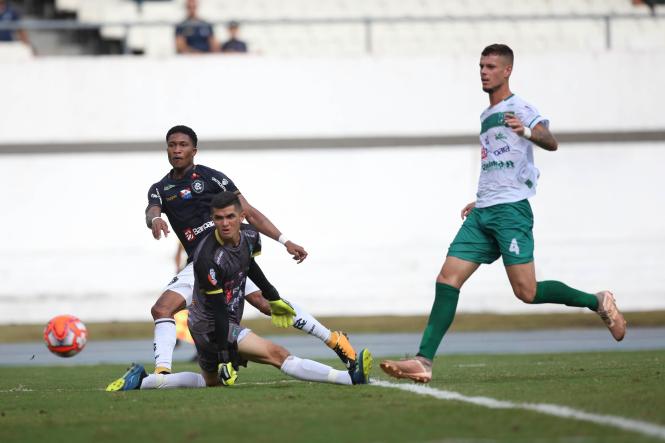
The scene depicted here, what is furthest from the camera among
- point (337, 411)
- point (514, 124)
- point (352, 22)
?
point (352, 22)

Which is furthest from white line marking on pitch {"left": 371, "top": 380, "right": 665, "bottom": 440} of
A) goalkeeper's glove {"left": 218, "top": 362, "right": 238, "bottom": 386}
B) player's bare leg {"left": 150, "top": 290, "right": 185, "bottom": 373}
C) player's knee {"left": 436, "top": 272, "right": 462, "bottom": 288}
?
player's bare leg {"left": 150, "top": 290, "right": 185, "bottom": 373}

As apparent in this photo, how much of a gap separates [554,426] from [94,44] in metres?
18.6

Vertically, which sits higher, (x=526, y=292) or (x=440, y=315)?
(x=526, y=292)

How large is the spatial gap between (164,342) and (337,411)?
284 cm

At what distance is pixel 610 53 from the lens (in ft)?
71.9

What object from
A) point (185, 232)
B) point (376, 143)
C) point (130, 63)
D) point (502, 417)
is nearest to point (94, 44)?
point (130, 63)

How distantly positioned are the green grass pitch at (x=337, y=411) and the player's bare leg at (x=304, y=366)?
12cm

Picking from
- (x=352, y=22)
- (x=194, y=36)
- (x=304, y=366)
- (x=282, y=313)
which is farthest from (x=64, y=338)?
(x=352, y=22)

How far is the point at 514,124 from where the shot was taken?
8.03m

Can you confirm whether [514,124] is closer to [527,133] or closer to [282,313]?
[527,133]

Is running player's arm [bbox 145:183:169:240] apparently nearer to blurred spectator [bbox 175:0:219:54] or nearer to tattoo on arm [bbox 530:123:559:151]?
tattoo on arm [bbox 530:123:559:151]

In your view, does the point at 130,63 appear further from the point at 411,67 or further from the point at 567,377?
the point at 567,377

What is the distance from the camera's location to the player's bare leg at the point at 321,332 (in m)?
8.86

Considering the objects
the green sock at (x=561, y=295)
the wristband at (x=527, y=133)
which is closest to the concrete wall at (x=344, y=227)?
the green sock at (x=561, y=295)
